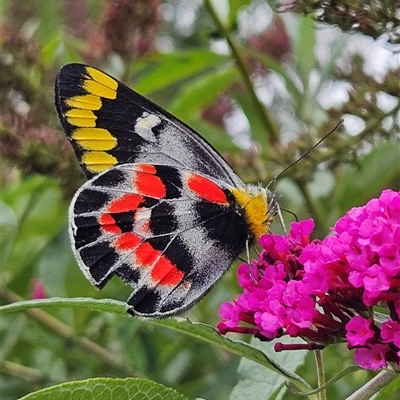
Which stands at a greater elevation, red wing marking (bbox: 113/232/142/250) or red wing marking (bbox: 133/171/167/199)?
red wing marking (bbox: 133/171/167/199)

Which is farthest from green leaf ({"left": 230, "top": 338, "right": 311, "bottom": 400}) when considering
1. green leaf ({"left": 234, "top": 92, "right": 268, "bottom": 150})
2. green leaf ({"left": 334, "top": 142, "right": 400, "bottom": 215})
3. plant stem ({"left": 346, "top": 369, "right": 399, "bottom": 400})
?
green leaf ({"left": 234, "top": 92, "right": 268, "bottom": 150})

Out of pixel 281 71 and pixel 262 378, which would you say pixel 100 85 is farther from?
pixel 281 71

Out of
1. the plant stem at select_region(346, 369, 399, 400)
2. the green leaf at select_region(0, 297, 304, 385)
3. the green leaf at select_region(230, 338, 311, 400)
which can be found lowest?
the green leaf at select_region(230, 338, 311, 400)

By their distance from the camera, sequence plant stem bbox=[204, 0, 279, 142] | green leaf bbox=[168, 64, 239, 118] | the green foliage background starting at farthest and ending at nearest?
1. green leaf bbox=[168, 64, 239, 118]
2. plant stem bbox=[204, 0, 279, 142]
3. the green foliage background

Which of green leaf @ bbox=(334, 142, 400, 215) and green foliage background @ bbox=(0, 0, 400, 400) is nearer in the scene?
green foliage background @ bbox=(0, 0, 400, 400)

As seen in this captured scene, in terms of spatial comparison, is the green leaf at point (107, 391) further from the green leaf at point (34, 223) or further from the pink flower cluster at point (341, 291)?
the green leaf at point (34, 223)

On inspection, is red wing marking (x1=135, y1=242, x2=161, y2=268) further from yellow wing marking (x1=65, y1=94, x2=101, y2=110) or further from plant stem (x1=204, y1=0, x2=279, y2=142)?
plant stem (x1=204, y1=0, x2=279, y2=142)

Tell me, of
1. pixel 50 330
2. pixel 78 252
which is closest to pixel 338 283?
pixel 78 252
